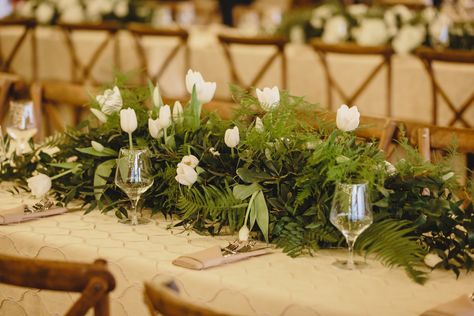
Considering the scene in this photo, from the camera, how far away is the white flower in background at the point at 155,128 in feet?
7.92

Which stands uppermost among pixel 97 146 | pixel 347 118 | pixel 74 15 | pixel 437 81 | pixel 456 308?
pixel 74 15

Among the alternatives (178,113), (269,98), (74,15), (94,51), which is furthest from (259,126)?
(74,15)

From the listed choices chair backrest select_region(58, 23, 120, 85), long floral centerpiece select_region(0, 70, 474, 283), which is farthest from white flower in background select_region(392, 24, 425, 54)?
long floral centerpiece select_region(0, 70, 474, 283)

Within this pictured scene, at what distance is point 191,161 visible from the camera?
7.54 ft

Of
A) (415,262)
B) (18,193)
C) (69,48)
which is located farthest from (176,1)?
(415,262)

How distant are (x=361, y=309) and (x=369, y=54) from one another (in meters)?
3.62

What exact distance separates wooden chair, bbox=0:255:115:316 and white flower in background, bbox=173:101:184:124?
2.98ft

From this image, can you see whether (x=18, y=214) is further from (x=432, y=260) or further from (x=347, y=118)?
(x=432, y=260)

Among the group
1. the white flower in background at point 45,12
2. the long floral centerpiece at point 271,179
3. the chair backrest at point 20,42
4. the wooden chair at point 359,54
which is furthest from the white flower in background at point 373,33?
the long floral centerpiece at point 271,179

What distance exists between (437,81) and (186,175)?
3192mm

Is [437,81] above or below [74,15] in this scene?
below

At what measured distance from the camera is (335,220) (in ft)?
6.38

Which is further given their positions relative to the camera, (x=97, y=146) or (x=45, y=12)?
(x=45, y=12)

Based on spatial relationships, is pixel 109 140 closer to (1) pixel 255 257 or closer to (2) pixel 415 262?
(1) pixel 255 257
